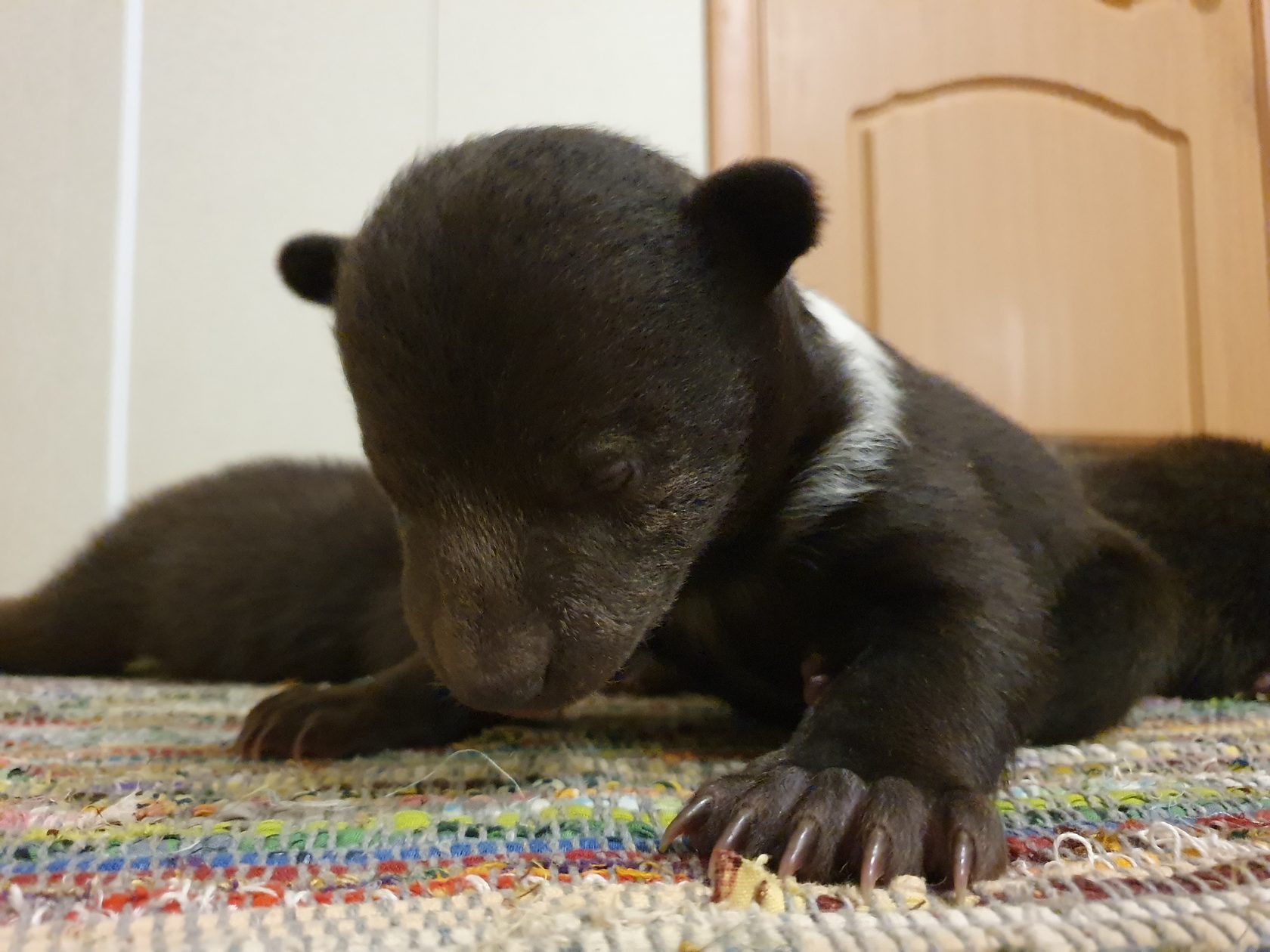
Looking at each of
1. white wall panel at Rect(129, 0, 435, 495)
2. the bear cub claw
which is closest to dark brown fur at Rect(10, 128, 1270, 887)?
the bear cub claw

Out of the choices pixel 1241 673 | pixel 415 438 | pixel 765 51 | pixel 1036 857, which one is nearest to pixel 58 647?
pixel 415 438

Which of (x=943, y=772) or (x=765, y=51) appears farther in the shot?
(x=765, y=51)

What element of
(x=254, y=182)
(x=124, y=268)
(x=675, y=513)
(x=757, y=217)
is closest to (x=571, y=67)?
(x=254, y=182)

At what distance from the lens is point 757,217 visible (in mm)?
1162

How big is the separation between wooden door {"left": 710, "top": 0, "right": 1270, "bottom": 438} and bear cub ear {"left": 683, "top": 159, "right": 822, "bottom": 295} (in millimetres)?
2492

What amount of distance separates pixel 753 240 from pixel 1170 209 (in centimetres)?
354

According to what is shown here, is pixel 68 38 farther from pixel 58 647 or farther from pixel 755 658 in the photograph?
pixel 755 658

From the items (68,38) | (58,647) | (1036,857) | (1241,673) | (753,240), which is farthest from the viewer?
(68,38)

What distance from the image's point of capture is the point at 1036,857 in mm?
894

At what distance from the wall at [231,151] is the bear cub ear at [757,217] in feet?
8.04

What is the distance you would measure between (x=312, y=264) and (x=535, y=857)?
36.4 inches

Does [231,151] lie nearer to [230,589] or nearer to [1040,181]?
[230,589]

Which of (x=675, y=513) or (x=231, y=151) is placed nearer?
(x=675, y=513)

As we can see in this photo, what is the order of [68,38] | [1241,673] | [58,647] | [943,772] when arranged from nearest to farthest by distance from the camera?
1. [943,772]
2. [1241,673]
3. [58,647]
4. [68,38]
